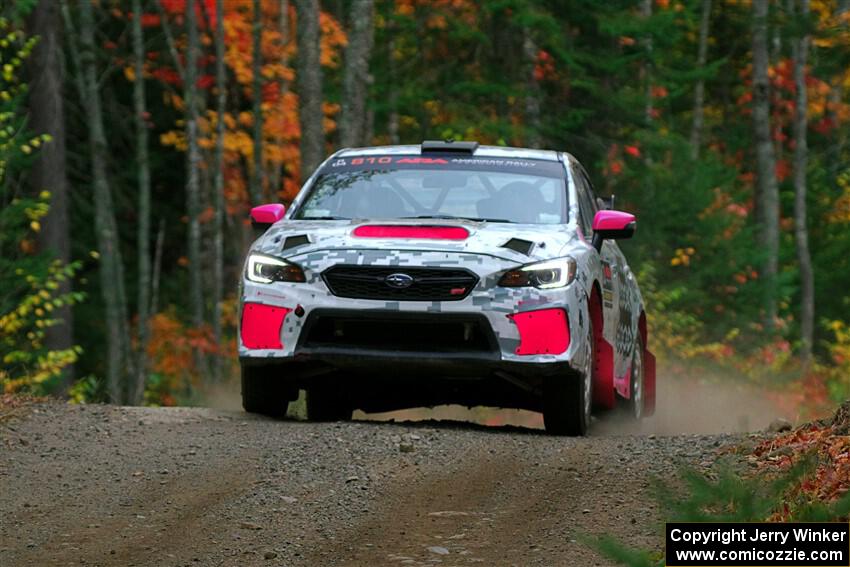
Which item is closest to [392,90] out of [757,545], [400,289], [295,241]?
[295,241]

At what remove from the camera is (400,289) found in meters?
10.5

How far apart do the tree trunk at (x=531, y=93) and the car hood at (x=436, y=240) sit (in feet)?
59.3

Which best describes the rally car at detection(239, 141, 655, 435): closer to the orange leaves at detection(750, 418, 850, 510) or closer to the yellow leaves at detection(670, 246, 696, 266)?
the orange leaves at detection(750, 418, 850, 510)

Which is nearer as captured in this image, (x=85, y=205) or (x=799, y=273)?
(x=85, y=205)

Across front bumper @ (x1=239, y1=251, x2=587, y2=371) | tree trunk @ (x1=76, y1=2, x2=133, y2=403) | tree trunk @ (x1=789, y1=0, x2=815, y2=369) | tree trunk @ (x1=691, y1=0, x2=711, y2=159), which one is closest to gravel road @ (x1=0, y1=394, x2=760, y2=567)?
front bumper @ (x1=239, y1=251, x2=587, y2=371)

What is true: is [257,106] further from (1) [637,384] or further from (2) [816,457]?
(2) [816,457]

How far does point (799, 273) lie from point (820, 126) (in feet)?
29.5

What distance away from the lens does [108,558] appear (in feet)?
23.2

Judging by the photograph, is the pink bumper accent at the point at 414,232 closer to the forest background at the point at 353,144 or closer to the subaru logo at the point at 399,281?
→ the subaru logo at the point at 399,281

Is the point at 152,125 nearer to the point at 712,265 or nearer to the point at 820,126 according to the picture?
the point at 712,265

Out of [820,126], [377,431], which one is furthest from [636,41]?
[377,431]

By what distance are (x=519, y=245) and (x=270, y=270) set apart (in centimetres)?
160

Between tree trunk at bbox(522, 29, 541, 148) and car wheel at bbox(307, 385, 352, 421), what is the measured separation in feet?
56.8

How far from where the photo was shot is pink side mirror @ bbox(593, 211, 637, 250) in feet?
37.8
